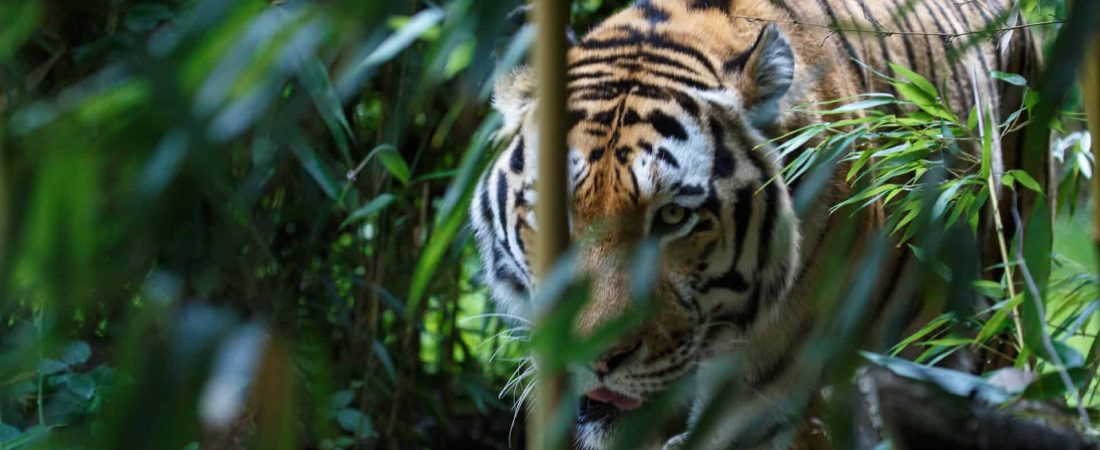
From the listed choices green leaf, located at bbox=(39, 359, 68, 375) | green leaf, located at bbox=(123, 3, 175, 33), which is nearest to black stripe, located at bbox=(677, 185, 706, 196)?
green leaf, located at bbox=(123, 3, 175, 33)

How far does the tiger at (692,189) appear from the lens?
1.87 meters

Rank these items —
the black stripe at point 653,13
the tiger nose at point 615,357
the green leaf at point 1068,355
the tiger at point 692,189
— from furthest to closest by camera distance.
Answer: the black stripe at point 653,13, the tiger at point 692,189, the tiger nose at point 615,357, the green leaf at point 1068,355

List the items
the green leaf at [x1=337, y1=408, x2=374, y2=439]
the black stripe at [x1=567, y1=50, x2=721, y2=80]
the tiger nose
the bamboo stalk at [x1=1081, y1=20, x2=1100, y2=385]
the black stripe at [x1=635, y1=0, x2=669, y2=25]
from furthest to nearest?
the green leaf at [x1=337, y1=408, x2=374, y2=439], the black stripe at [x1=635, y1=0, x2=669, y2=25], the black stripe at [x1=567, y1=50, x2=721, y2=80], the tiger nose, the bamboo stalk at [x1=1081, y1=20, x2=1100, y2=385]

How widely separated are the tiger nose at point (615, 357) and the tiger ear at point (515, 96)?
49 centimetres

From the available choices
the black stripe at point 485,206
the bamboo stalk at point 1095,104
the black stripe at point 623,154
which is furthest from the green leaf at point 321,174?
the bamboo stalk at point 1095,104

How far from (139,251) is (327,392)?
24 centimetres

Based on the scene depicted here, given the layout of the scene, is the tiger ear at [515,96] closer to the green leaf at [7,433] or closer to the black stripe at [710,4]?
the black stripe at [710,4]

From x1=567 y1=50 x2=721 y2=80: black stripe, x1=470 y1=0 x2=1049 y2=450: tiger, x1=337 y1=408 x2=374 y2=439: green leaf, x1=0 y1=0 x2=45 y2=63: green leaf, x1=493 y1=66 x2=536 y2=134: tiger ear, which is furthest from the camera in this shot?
x1=337 y1=408 x2=374 y2=439: green leaf

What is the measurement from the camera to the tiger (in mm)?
1866

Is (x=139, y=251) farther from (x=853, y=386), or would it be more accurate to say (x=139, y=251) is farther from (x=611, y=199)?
(x=611, y=199)

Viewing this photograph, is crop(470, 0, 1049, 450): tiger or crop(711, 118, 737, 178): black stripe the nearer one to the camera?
crop(470, 0, 1049, 450): tiger

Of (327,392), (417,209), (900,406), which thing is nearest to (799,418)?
(900,406)

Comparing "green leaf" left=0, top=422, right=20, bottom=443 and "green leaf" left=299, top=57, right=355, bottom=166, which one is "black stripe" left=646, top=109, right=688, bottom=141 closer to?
"green leaf" left=299, top=57, right=355, bottom=166

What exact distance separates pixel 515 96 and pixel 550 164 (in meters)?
1.32
